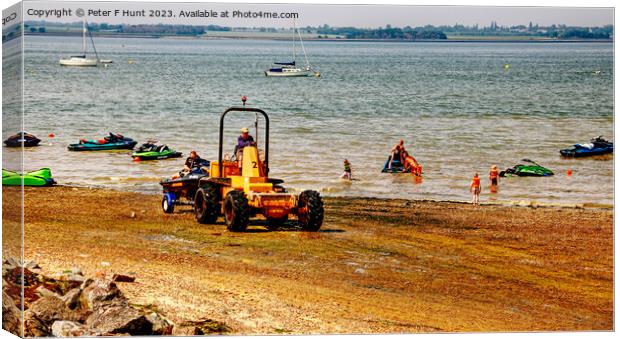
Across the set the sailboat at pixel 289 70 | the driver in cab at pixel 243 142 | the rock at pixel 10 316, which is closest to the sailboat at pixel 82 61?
the driver in cab at pixel 243 142

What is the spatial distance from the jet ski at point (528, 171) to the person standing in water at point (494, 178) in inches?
9.1

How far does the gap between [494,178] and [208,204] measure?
993 cm

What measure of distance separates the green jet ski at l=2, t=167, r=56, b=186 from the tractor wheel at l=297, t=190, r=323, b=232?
5.21 metres

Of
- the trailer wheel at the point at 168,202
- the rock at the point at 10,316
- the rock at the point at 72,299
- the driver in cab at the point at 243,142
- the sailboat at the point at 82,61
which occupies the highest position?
the sailboat at the point at 82,61

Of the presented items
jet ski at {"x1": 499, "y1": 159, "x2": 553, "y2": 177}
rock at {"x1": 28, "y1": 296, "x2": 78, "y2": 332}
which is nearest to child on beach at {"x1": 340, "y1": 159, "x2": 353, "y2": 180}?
jet ski at {"x1": 499, "y1": 159, "x2": 553, "y2": 177}

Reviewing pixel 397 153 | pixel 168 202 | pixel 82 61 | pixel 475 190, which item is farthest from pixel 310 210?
pixel 475 190

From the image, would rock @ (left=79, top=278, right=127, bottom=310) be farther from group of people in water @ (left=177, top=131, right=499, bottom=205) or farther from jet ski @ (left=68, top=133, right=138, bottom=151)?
jet ski @ (left=68, top=133, right=138, bottom=151)

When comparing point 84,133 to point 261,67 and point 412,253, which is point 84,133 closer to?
point 261,67

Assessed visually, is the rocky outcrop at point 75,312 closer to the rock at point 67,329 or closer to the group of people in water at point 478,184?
the rock at point 67,329

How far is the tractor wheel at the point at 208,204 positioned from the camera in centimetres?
3002

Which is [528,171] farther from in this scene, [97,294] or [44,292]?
[44,292]

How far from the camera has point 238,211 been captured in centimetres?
2891

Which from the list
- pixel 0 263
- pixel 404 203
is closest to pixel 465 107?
pixel 404 203

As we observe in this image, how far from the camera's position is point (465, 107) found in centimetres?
3572
